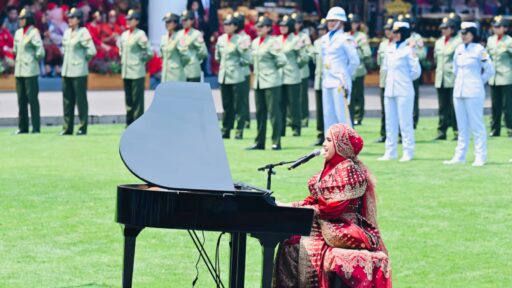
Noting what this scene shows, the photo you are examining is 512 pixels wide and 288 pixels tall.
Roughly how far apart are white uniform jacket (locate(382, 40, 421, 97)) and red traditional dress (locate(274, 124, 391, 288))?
826 centimetres

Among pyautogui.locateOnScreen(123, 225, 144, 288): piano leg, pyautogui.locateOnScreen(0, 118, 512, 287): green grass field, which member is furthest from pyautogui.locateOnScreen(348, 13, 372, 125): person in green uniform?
pyautogui.locateOnScreen(123, 225, 144, 288): piano leg

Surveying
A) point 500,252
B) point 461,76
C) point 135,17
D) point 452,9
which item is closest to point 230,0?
point 452,9

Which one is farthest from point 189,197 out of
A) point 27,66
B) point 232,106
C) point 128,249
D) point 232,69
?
point 27,66

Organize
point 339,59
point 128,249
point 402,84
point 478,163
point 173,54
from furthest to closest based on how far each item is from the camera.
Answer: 1. point 173,54
2. point 339,59
3. point 402,84
4. point 478,163
5. point 128,249

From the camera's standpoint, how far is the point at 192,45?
20.6 metres

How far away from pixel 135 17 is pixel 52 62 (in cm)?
882

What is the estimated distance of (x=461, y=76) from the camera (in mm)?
15945

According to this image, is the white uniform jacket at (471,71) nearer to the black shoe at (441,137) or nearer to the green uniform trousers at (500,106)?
the black shoe at (441,137)

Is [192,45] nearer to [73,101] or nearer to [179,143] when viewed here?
[73,101]

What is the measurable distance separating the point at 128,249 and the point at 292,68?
1293 centimetres

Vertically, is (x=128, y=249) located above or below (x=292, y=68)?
above

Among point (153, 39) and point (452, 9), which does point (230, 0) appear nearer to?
point (153, 39)

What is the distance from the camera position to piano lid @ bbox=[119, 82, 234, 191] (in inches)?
302

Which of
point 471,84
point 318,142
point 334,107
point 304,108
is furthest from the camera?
point 304,108
